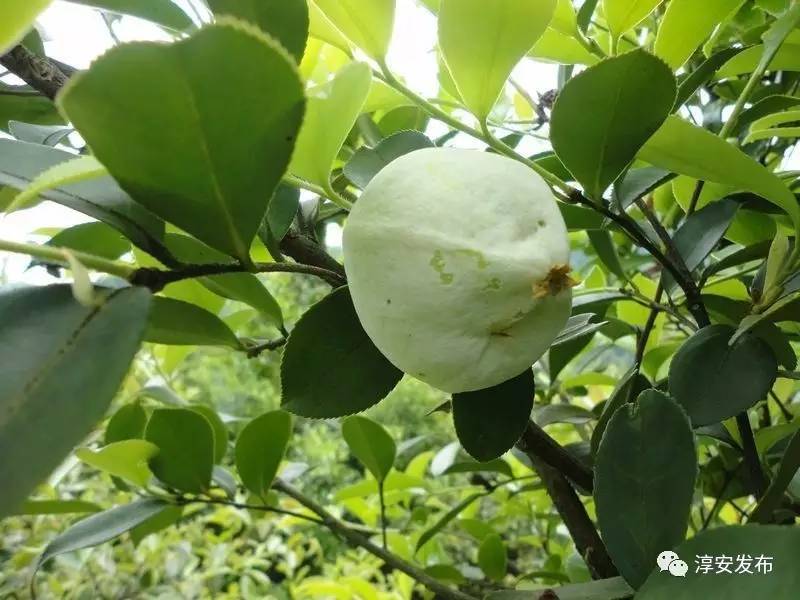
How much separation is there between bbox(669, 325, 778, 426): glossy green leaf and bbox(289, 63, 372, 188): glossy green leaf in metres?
0.20

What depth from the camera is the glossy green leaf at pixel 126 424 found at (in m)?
0.51

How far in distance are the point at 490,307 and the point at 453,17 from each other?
0.12 meters

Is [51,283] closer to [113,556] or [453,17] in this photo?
[453,17]

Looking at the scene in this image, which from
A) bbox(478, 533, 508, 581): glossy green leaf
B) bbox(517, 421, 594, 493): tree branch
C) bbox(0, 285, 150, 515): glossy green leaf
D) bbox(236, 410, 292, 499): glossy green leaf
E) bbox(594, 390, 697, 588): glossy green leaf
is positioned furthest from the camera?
bbox(478, 533, 508, 581): glossy green leaf

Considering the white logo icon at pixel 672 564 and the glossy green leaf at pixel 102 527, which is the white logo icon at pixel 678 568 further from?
the glossy green leaf at pixel 102 527

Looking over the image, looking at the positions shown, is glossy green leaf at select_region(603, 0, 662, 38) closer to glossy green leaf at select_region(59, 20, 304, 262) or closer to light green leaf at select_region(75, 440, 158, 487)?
glossy green leaf at select_region(59, 20, 304, 262)

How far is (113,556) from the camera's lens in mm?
1432

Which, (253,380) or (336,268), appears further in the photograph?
(253,380)

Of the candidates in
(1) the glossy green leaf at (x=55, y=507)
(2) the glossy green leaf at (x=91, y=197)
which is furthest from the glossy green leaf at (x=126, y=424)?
(2) the glossy green leaf at (x=91, y=197)

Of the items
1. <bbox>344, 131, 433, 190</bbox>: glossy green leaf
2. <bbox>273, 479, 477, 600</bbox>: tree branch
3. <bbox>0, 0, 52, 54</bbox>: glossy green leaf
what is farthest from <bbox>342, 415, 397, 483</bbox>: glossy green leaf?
<bbox>0, 0, 52, 54</bbox>: glossy green leaf

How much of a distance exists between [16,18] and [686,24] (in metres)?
0.29

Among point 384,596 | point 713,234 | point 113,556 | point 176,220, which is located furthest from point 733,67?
point 113,556

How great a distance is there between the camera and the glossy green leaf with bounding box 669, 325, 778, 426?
1.09ft

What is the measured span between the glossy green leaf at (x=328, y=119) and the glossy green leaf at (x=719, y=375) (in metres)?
0.20
